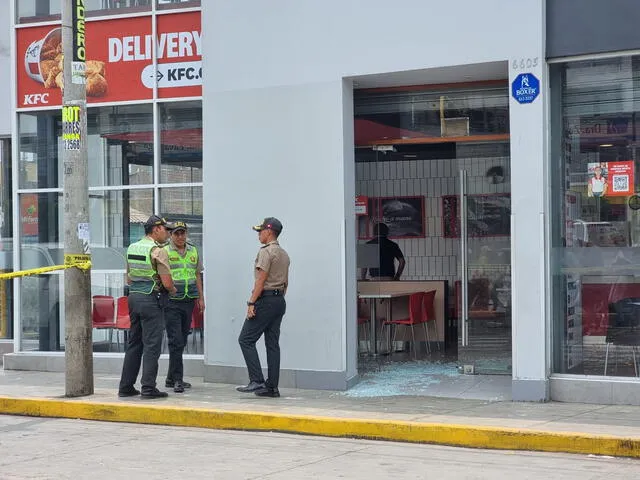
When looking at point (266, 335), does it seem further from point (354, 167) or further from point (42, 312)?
point (42, 312)

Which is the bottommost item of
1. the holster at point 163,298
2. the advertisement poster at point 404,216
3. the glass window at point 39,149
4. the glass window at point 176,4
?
the holster at point 163,298

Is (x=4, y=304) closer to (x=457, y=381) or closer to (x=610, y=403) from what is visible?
(x=457, y=381)

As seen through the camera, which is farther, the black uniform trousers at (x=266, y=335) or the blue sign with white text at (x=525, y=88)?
the black uniform trousers at (x=266, y=335)

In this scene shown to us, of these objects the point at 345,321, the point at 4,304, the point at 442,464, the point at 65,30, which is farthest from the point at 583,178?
the point at 4,304

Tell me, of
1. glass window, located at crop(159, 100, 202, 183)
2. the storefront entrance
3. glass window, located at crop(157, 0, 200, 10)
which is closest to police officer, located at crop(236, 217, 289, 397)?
the storefront entrance

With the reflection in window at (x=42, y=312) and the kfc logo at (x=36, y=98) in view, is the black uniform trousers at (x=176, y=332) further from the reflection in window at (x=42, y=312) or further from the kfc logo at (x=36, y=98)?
the kfc logo at (x=36, y=98)

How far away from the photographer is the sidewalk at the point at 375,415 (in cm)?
902

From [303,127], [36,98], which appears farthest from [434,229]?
[36,98]

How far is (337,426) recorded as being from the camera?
9891 millimetres

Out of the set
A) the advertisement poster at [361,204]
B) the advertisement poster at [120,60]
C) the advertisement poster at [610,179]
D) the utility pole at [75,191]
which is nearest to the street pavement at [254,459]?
the utility pole at [75,191]

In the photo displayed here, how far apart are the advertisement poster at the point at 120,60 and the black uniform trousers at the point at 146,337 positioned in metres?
3.29

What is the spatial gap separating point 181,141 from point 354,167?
8.68ft

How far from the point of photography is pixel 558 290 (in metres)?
10.9

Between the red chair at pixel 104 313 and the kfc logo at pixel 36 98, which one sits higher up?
the kfc logo at pixel 36 98
